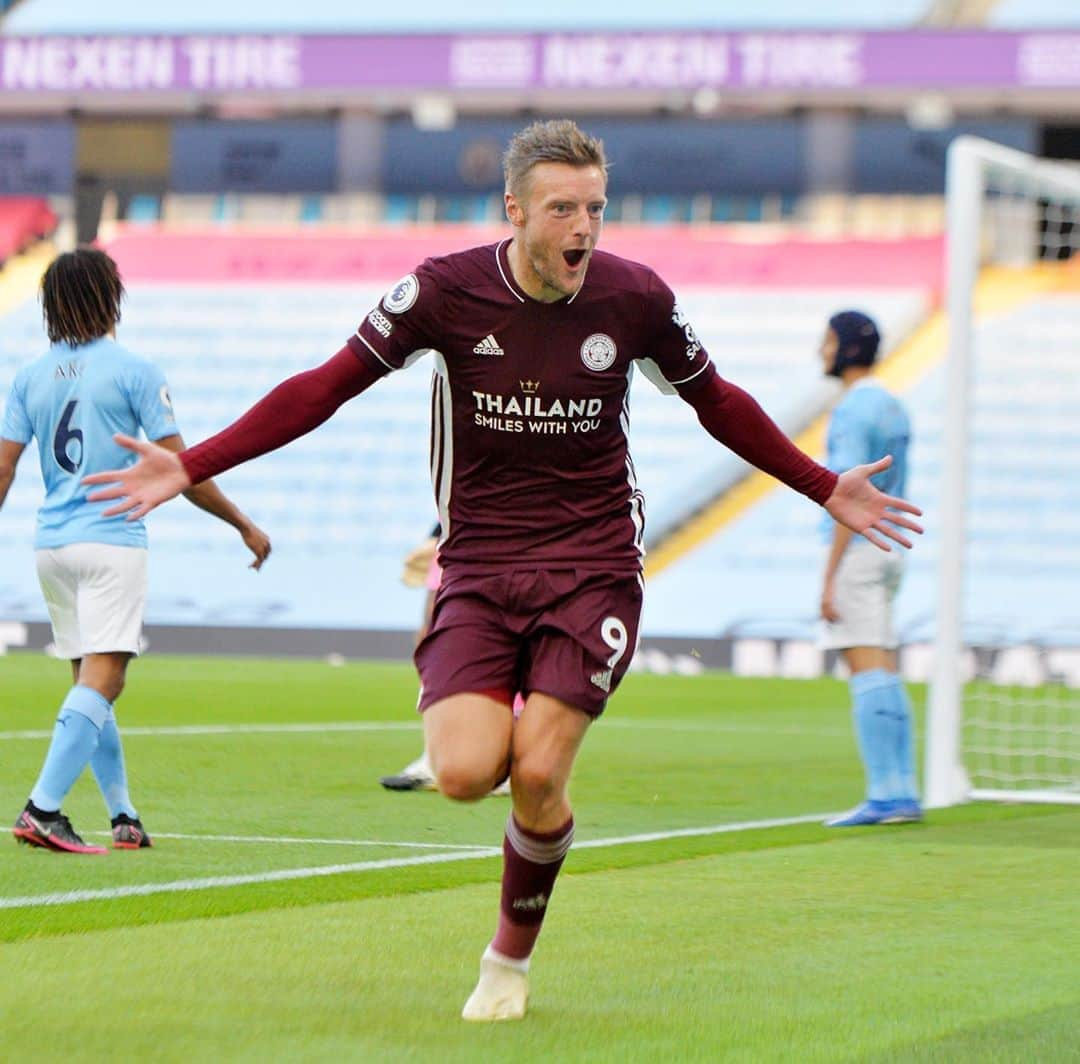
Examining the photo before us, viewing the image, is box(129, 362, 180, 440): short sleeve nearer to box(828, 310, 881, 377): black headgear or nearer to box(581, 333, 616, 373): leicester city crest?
box(581, 333, 616, 373): leicester city crest

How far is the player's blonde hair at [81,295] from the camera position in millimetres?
7211

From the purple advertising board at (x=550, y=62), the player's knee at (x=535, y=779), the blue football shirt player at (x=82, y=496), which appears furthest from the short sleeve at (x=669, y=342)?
the purple advertising board at (x=550, y=62)

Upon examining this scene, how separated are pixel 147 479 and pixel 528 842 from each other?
42.7 inches

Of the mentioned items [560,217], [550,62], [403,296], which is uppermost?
[550,62]

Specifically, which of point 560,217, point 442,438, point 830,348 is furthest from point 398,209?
point 560,217

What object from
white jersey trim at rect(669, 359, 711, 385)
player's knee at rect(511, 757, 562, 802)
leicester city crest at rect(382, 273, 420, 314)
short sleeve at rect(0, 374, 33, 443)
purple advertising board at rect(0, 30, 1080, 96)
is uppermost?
purple advertising board at rect(0, 30, 1080, 96)

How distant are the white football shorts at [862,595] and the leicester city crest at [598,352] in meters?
4.15

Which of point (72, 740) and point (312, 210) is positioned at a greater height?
point (312, 210)

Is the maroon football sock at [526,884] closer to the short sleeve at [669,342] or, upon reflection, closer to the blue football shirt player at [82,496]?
the short sleeve at [669,342]

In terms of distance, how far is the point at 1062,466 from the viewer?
27.2 meters

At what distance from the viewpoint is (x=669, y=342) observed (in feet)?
16.1

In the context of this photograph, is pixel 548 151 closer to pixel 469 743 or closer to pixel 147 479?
pixel 147 479

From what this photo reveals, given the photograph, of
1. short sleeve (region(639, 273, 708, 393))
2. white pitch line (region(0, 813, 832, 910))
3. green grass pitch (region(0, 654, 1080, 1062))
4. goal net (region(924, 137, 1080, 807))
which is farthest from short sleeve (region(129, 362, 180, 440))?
goal net (region(924, 137, 1080, 807))

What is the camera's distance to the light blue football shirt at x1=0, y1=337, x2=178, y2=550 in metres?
7.20
